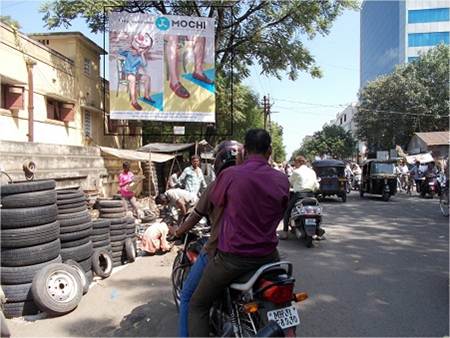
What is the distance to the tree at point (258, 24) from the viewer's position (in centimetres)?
2180

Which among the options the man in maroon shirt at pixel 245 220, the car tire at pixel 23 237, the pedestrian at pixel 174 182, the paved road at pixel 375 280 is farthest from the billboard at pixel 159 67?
the man in maroon shirt at pixel 245 220

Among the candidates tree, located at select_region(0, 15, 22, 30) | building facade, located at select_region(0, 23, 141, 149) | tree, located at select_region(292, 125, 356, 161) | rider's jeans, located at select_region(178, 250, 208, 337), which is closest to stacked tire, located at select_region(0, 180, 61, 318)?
rider's jeans, located at select_region(178, 250, 208, 337)

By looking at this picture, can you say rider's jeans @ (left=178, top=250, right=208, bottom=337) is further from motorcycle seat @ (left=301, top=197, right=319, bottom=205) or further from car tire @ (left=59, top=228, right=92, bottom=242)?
motorcycle seat @ (left=301, top=197, right=319, bottom=205)

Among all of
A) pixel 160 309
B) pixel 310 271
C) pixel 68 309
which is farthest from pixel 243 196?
pixel 310 271

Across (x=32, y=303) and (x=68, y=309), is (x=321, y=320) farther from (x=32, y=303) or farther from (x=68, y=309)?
(x=32, y=303)

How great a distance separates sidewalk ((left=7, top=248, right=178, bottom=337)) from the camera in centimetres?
465

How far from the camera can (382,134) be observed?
4272cm

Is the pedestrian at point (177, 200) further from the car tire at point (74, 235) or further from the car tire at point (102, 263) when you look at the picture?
the car tire at point (74, 235)

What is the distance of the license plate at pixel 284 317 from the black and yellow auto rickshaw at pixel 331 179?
50.9 feet

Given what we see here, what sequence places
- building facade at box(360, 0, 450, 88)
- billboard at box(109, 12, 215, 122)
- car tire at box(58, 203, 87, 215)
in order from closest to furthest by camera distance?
car tire at box(58, 203, 87, 215)
billboard at box(109, 12, 215, 122)
building facade at box(360, 0, 450, 88)

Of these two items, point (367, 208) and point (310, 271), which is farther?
point (367, 208)

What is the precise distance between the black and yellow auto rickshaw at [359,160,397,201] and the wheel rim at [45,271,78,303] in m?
16.0

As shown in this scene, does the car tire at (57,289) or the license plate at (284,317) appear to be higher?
the license plate at (284,317)

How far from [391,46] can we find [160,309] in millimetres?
78198
